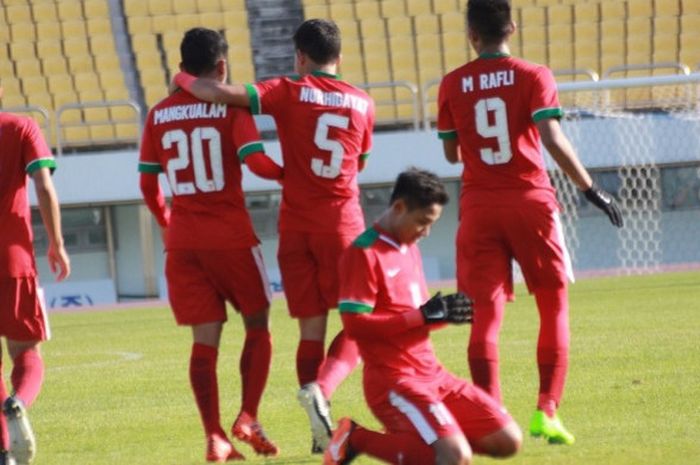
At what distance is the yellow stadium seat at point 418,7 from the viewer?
86.3ft

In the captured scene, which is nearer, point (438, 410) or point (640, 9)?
point (438, 410)

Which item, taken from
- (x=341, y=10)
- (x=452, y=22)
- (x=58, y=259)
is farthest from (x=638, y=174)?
(x=58, y=259)

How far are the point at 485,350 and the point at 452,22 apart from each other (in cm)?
1979

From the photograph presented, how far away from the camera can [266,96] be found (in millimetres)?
7008

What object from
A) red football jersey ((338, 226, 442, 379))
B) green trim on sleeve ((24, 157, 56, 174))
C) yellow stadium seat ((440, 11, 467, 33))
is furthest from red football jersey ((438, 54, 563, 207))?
yellow stadium seat ((440, 11, 467, 33))

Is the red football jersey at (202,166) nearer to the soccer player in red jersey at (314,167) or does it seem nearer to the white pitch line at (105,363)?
the soccer player in red jersey at (314,167)

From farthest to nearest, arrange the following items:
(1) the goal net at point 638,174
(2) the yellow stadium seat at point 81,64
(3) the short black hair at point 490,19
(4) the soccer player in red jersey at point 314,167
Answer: (2) the yellow stadium seat at point 81,64, (1) the goal net at point 638,174, (4) the soccer player in red jersey at point 314,167, (3) the short black hair at point 490,19

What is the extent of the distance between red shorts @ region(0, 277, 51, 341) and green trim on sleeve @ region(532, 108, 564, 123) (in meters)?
2.39

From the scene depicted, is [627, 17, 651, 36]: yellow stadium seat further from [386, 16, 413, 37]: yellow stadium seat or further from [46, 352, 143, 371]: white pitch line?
[46, 352, 143, 371]: white pitch line

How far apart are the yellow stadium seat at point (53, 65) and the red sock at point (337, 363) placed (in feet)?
65.9

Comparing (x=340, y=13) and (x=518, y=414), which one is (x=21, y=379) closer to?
(x=518, y=414)

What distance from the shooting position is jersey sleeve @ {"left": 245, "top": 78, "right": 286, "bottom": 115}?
6969mm

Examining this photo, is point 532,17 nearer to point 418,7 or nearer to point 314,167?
point 418,7

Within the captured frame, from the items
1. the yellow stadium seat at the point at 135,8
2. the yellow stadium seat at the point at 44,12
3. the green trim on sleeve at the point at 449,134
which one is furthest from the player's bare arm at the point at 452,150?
the yellow stadium seat at the point at 44,12
